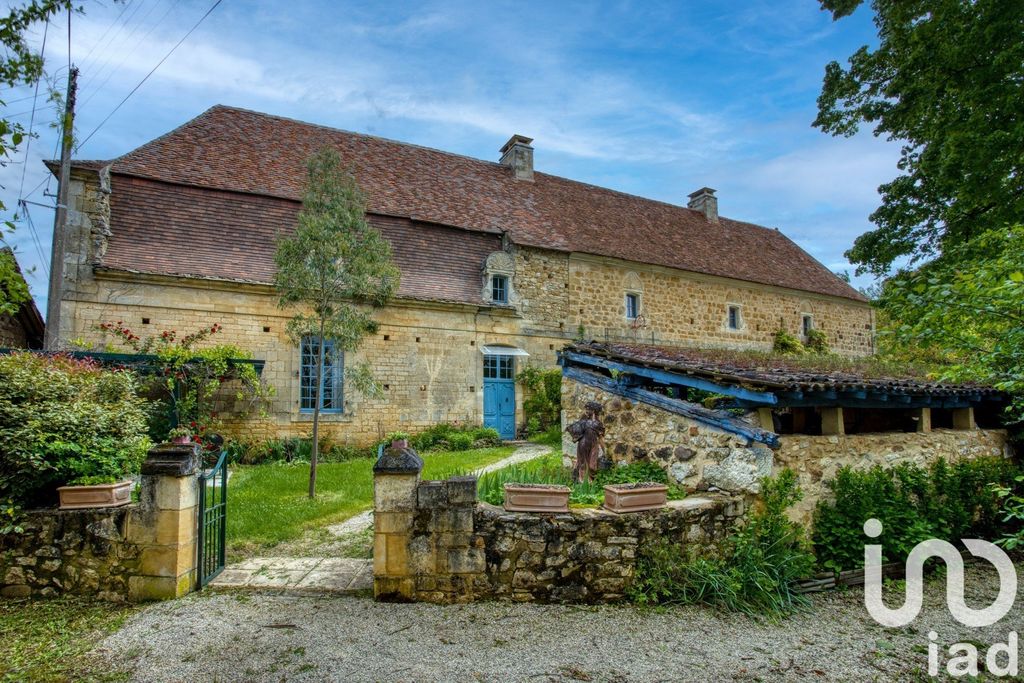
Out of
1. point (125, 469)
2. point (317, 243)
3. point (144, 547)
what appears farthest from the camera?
point (317, 243)

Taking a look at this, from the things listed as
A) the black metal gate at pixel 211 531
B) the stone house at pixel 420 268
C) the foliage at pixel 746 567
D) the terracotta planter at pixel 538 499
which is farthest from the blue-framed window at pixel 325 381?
the foliage at pixel 746 567

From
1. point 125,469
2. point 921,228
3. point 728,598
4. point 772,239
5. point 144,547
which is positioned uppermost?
point 772,239

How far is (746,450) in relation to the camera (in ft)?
19.2

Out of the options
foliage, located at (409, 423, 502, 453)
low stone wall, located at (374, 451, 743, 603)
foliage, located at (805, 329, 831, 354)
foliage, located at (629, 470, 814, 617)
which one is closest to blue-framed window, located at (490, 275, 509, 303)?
foliage, located at (409, 423, 502, 453)

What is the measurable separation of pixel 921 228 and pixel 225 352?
1588 centimetres

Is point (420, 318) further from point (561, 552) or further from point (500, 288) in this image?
point (561, 552)

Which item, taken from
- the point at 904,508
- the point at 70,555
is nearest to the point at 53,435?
the point at 70,555

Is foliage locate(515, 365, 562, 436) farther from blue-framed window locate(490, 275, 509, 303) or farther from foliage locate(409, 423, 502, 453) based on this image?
blue-framed window locate(490, 275, 509, 303)

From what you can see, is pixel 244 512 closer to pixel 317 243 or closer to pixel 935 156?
pixel 317 243

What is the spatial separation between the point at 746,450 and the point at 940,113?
980 centimetres

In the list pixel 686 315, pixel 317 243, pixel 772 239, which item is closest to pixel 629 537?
pixel 317 243

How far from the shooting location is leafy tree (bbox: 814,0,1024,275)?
931 cm

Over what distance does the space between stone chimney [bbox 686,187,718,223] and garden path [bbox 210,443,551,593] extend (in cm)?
2090

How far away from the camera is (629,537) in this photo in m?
5.18
